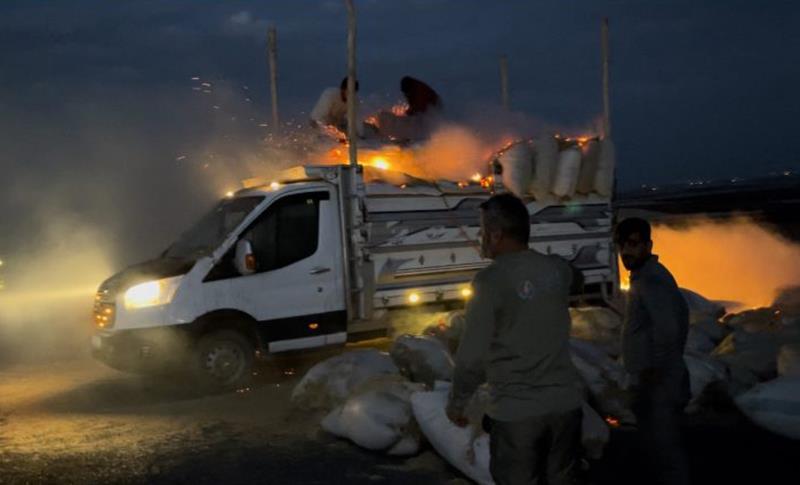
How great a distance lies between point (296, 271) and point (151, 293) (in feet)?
5.20

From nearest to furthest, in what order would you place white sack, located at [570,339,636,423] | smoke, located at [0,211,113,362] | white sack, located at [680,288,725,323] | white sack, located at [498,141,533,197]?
white sack, located at [570,339,636,423], white sack, located at [498,141,533,197], white sack, located at [680,288,725,323], smoke, located at [0,211,113,362]

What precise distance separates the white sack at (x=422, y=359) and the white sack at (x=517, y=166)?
3172 millimetres

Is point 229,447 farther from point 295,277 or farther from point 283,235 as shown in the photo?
point 283,235

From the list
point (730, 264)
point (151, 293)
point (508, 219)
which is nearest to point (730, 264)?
point (730, 264)

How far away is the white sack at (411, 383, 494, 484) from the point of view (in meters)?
5.39

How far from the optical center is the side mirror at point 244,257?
28.2 feet

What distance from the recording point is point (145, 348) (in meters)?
8.40

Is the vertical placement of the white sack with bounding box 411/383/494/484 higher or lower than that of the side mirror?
lower

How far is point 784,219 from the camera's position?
4281cm

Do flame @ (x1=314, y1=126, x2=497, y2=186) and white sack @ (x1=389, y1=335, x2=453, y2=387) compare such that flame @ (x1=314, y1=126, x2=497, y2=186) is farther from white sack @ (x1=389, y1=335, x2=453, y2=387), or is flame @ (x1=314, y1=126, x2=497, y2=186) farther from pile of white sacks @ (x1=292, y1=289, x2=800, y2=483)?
white sack @ (x1=389, y1=335, x2=453, y2=387)

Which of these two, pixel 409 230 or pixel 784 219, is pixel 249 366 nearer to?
pixel 409 230

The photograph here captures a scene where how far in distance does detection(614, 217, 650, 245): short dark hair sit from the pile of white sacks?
163cm

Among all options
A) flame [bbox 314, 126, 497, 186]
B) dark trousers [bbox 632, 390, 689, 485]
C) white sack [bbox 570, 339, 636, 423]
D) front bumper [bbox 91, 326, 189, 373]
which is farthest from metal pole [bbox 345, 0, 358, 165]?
dark trousers [bbox 632, 390, 689, 485]

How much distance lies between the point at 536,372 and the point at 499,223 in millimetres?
650
